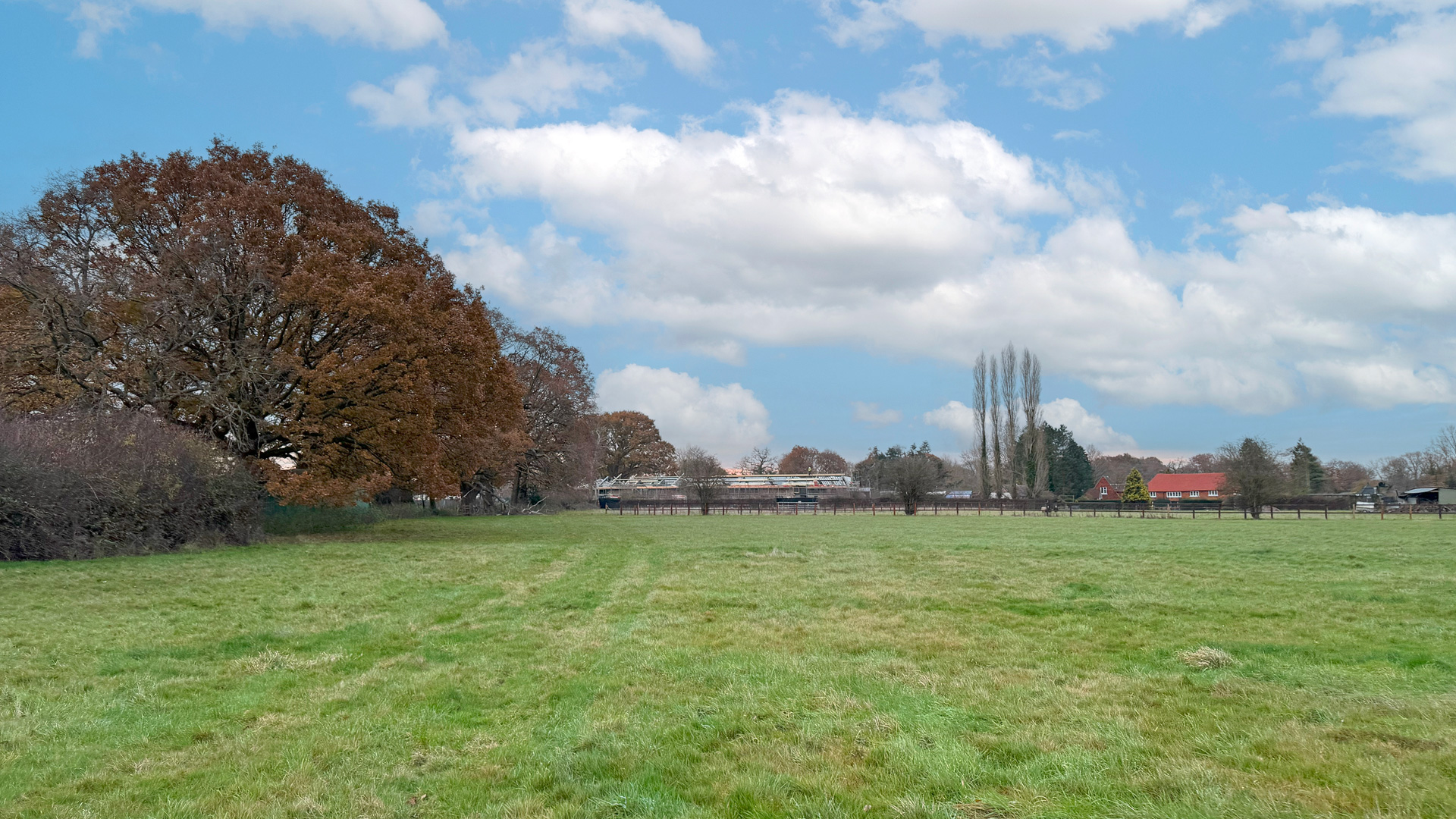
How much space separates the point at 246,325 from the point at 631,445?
70708 mm

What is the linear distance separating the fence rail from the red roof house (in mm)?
48699

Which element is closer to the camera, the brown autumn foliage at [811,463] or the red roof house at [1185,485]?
the red roof house at [1185,485]

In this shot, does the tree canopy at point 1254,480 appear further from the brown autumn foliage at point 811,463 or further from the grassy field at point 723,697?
the brown autumn foliage at point 811,463

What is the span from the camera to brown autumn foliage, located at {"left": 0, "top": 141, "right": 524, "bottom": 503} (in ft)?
69.4

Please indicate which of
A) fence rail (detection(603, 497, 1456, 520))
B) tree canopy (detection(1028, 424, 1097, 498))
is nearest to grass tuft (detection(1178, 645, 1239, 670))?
fence rail (detection(603, 497, 1456, 520))

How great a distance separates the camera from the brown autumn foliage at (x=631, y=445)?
90750 millimetres

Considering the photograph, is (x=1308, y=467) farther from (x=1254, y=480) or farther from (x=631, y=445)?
(x=631, y=445)

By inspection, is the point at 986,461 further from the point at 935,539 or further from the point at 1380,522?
the point at 935,539

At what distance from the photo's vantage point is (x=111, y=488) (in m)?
17.1

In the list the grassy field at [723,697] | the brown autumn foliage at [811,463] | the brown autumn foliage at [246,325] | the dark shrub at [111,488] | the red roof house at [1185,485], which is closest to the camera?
the grassy field at [723,697]

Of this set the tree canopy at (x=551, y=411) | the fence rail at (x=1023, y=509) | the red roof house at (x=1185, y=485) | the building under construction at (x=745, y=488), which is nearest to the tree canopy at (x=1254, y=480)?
the fence rail at (x=1023, y=509)

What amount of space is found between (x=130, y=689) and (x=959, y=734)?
6483 mm

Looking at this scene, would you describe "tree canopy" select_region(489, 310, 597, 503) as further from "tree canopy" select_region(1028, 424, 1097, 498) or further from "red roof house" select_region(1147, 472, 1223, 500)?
"red roof house" select_region(1147, 472, 1223, 500)

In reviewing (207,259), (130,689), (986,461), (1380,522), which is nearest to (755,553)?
(130,689)
